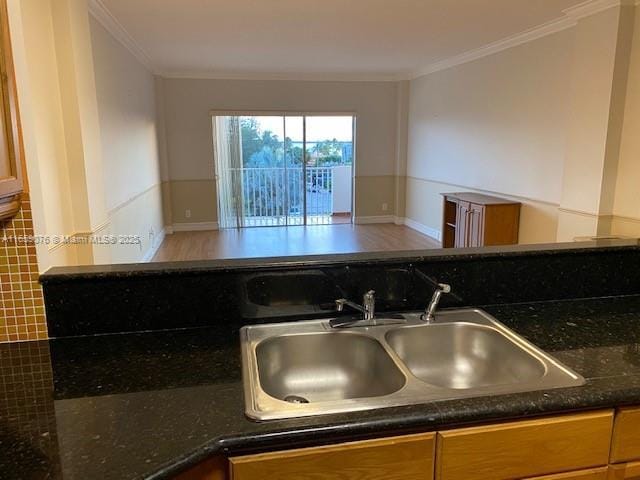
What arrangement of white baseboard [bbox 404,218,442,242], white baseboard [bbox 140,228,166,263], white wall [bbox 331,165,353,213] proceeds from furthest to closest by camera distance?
1. white wall [bbox 331,165,353,213]
2. white baseboard [bbox 404,218,442,242]
3. white baseboard [bbox 140,228,166,263]

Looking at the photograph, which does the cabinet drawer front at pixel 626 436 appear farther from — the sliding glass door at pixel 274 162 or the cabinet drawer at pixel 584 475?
the sliding glass door at pixel 274 162

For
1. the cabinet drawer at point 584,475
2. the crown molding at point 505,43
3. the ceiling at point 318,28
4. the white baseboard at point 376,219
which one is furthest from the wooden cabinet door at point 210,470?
the white baseboard at point 376,219

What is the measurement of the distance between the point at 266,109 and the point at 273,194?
56.3 inches

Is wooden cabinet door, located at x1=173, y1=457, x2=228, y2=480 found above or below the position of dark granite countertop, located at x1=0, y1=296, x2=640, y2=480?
below

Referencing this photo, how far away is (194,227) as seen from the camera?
298 inches

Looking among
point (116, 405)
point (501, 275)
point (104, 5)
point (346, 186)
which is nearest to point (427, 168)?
point (346, 186)

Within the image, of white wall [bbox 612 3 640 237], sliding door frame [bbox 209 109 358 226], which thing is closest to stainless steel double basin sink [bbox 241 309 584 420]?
white wall [bbox 612 3 640 237]

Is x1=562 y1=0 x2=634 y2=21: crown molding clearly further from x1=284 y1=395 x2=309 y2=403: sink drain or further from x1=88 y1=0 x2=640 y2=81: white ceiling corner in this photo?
x1=284 y1=395 x2=309 y2=403: sink drain

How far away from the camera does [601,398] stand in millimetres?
1099

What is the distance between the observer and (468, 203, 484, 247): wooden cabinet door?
485 cm

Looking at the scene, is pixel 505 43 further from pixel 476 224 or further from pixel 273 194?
pixel 273 194

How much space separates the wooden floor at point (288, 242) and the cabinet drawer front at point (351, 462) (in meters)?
4.76

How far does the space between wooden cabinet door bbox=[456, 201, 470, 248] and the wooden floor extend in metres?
0.78

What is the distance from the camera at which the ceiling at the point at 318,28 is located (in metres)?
3.68
